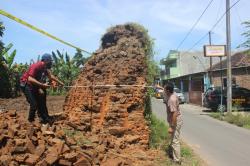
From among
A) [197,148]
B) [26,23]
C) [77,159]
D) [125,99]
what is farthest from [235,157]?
[26,23]

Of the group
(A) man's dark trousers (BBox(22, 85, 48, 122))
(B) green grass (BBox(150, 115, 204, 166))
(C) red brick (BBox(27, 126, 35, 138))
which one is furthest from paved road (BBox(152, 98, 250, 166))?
(C) red brick (BBox(27, 126, 35, 138))

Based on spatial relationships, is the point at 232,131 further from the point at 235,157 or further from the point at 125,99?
the point at 125,99

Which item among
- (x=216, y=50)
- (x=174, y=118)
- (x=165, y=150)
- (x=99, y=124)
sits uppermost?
A: (x=216, y=50)

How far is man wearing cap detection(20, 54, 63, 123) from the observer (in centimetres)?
958

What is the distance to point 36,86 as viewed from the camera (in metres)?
9.67

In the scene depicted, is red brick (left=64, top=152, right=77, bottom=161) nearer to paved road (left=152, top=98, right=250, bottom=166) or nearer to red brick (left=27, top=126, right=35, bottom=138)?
red brick (left=27, top=126, right=35, bottom=138)

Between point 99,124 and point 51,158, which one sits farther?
point 99,124

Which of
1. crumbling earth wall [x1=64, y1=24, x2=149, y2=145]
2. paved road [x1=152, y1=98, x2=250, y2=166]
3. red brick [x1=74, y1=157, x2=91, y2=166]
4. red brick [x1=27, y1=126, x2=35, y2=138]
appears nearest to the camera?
red brick [x1=74, y1=157, x2=91, y2=166]

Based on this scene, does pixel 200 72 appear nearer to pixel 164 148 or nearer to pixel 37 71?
pixel 164 148

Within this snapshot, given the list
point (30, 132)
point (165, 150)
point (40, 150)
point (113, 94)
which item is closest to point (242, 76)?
point (165, 150)

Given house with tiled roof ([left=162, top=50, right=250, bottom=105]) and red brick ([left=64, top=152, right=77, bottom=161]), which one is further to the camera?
house with tiled roof ([left=162, top=50, right=250, bottom=105])

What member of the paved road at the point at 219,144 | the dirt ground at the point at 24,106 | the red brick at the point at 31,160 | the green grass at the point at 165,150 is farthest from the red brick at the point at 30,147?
the dirt ground at the point at 24,106

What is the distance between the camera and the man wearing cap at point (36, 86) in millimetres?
9578

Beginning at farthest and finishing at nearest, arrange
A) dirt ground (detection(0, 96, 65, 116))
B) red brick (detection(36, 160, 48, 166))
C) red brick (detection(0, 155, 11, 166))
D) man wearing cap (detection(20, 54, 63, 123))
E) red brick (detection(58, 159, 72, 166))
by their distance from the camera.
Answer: dirt ground (detection(0, 96, 65, 116)), man wearing cap (detection(20, 54, 63, 123)), red brick (detection(58, 159, 72, 166)), red brick (detection(36, 160, 48, 166)), red brick (detection(0, 155, 11, 166))
